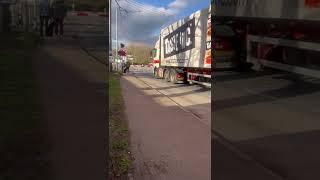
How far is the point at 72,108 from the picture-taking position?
3.89 metres

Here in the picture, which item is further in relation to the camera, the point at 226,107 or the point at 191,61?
the point at 191,61

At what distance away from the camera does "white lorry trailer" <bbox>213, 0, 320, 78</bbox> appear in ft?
11.8

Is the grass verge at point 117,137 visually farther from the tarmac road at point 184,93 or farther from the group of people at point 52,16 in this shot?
the group of people at point 52,16

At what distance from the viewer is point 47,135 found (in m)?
3.82

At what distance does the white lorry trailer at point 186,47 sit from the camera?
4.80 metres

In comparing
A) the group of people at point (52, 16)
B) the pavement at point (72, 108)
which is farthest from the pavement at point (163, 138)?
the group of people at point (52, 16)

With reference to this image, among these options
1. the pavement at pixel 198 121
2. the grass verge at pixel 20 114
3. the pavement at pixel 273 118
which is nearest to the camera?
the grass verge at pixel 20 114

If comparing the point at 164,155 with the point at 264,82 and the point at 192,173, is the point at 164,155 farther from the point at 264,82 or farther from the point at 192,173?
the point at 264,82

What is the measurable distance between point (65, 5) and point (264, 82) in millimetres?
1579

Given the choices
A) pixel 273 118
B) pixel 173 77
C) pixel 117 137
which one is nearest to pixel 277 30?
pixel 273 118

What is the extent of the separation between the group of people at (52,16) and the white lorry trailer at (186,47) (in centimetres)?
119

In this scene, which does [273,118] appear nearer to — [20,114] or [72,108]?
[72,108]

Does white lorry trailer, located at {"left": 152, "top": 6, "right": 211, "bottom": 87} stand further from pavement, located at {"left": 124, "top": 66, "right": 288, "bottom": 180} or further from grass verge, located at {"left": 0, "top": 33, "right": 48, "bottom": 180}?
grass verge, located at {"left": 0, "top": 33, "right": 48, "bottom": 180}

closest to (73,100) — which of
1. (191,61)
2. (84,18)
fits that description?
(84,18)
